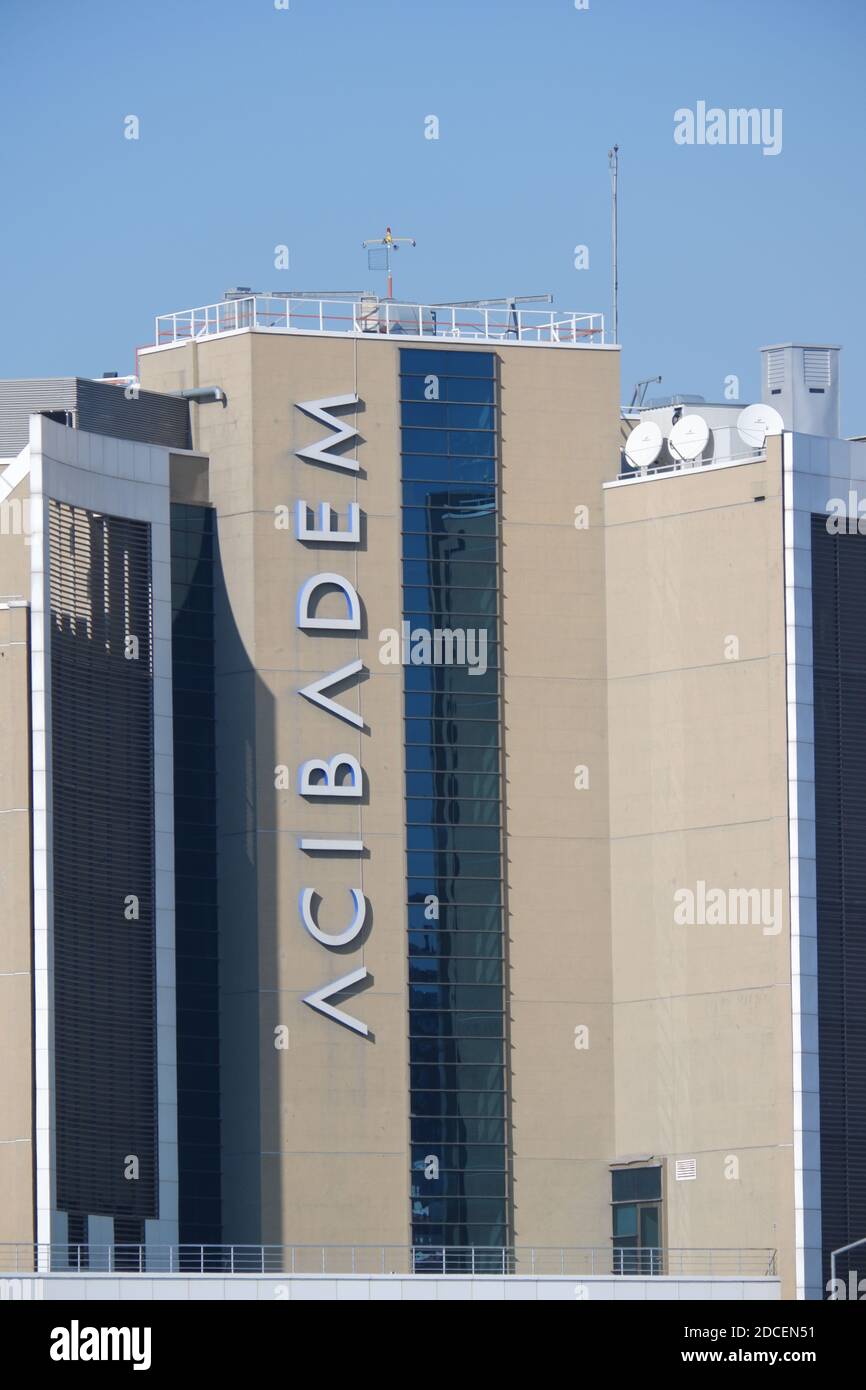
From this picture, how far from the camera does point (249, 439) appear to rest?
3649 inches

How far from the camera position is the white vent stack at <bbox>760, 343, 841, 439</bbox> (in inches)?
3780

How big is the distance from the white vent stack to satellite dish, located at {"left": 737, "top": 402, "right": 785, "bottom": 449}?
253cm

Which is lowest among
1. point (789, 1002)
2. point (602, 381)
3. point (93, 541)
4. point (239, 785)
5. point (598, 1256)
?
point (598, 1256)

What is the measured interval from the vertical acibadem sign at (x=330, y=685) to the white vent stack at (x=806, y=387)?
12629 millimetres

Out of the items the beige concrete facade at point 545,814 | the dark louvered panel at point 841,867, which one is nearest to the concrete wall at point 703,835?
the beige concrete facade at point 545,814

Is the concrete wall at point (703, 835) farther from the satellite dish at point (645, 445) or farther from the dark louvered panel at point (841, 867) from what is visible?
the dark louvered panel at point (841, 867)

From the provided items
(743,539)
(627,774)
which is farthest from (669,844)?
(743,539)

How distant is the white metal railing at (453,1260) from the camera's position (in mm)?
87062

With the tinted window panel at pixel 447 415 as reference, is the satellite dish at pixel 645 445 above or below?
below

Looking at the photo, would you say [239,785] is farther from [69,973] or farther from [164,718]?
[69,973]

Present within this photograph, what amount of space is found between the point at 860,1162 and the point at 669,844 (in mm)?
10265

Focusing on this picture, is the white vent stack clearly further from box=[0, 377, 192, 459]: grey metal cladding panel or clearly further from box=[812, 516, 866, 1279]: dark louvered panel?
box=[0, 377, 192, 459]: grey metal cladding panel

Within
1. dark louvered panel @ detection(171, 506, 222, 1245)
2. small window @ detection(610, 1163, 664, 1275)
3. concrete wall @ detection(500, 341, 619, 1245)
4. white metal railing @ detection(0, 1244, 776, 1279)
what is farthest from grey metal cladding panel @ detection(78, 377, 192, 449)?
small window @ detection(610, 1163, 664, 1275)

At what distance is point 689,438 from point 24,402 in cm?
1882
